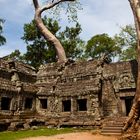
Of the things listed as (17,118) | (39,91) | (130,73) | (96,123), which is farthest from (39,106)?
(130,73)

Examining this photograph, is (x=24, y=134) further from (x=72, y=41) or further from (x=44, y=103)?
(x=72, y=41)

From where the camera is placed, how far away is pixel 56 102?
66.1 ft

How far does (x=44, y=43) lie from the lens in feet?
130

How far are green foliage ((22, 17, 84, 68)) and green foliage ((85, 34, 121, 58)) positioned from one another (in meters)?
2.97

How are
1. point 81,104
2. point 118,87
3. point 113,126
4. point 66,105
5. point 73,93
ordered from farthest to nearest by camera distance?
point 66,105 < point 81,104 < point 73,93 < point 118,87 < point 113,126

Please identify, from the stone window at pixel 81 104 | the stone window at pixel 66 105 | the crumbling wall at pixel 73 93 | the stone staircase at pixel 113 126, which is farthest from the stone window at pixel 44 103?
the stone staircase at pixel 113 126

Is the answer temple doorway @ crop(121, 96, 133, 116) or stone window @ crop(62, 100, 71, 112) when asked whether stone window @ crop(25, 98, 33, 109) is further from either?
temple doorway @ crop(121, 96, 133, 116)

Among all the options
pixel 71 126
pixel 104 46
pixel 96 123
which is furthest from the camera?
pixel 104 46

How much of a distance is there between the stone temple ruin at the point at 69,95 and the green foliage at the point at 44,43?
55.3 feet

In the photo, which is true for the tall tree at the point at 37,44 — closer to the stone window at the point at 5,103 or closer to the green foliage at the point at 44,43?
the green foliage at the point at 44,43

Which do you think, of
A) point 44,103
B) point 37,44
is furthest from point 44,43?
point 44,103

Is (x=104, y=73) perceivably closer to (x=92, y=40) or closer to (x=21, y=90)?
(x=21, y=90)

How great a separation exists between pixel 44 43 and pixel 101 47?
9544 millimetres

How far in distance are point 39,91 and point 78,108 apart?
4312 millimetres
